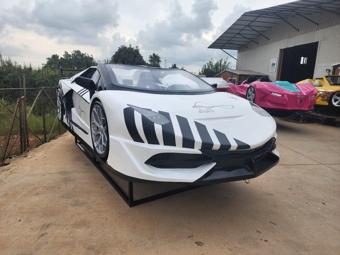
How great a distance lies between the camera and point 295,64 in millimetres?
16531

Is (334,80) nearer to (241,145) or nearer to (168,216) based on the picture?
(241,145)

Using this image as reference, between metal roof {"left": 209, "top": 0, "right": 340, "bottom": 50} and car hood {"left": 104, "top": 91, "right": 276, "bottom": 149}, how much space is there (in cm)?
1131

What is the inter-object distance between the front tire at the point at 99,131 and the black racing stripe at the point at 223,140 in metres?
0.92

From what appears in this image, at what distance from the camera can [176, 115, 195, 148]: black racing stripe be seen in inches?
76.8

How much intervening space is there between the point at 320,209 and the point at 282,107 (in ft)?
12.8

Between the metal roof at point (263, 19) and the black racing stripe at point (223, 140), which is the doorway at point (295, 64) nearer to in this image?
the metal roof at point (263, 19)

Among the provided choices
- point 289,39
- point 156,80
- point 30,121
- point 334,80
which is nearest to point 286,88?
point 334,80

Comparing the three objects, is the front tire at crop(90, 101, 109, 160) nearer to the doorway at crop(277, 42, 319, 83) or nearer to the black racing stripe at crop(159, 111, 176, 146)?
the black racing stripe at crop(159, 111, 176, 146)

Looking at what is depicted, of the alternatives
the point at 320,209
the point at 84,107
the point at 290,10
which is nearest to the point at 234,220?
the point at 320,209

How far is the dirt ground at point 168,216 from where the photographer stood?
6.50 feet

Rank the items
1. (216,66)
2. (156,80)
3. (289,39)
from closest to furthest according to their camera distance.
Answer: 1. (156,80)
2. (289,39)
3. (216,66)

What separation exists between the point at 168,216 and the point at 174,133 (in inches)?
33.0

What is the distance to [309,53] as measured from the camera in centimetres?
1595

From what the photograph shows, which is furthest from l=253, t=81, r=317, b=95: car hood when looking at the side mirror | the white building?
the white building
